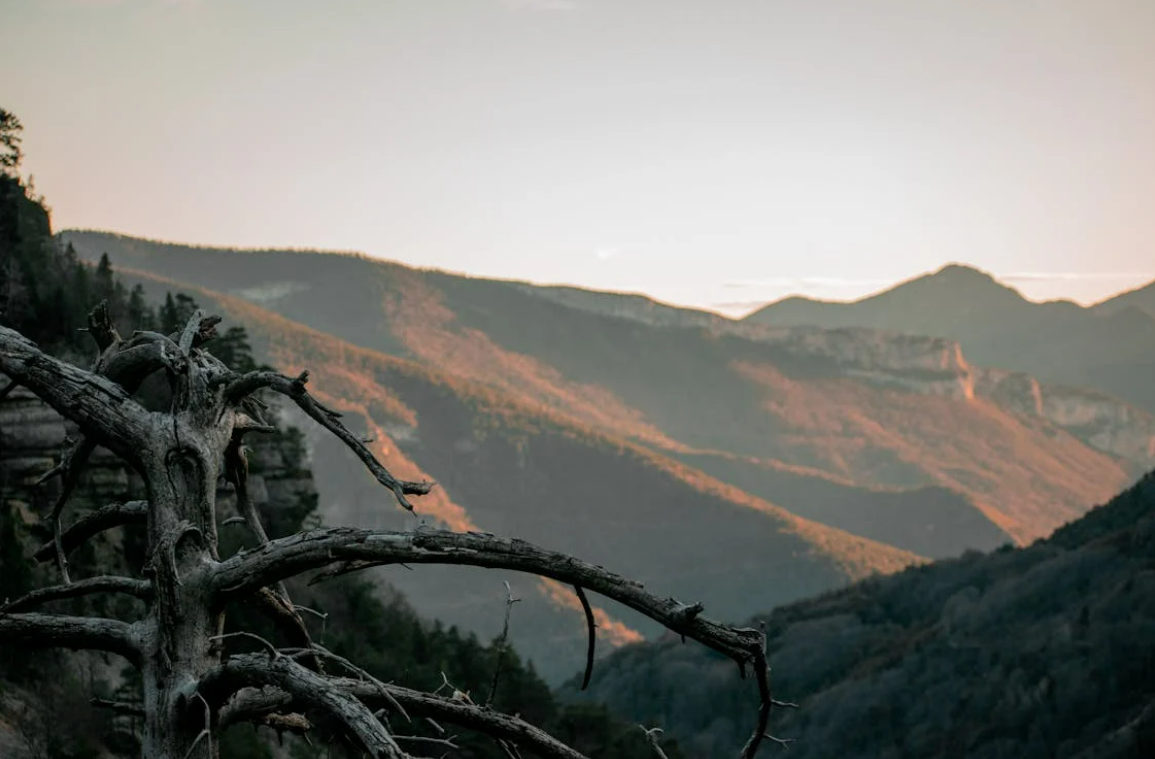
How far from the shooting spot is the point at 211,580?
15.3ft

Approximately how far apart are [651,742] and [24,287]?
125 feet

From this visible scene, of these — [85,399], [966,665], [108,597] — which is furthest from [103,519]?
[966,665]

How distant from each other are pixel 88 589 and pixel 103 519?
1.73 feet

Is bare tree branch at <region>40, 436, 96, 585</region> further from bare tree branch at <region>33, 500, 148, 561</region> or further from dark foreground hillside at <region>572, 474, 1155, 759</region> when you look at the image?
dark foreground hillside at <region>572, 474, 1155, 759</region>

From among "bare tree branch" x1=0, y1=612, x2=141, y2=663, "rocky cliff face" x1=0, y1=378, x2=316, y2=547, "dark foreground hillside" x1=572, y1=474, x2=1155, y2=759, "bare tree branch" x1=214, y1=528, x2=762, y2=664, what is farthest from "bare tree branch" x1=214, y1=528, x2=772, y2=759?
"dark foreground hillside" x1=572, y1=474, x2=1155, y2=759

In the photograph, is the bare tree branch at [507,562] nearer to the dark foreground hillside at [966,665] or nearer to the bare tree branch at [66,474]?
the bare tree branch at [66,474]

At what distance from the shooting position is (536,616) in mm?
180125

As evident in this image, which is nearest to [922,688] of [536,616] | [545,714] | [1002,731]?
[1002,731]

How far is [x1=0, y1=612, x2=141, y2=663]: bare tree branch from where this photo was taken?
4801 millimetres

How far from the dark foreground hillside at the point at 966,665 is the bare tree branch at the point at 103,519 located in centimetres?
6011

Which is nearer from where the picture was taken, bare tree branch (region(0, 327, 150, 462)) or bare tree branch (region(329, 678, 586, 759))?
bare tree branch (region(329, 678, 586, 759))

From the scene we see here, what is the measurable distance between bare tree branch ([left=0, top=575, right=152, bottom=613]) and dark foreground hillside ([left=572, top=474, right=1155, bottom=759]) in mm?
60477

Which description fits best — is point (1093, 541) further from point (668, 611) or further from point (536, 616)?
point (668, 611)

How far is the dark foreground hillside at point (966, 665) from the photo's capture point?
74000 mm
